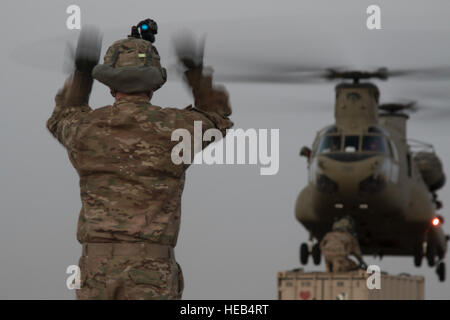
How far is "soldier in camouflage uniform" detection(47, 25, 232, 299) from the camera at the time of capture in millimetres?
4676

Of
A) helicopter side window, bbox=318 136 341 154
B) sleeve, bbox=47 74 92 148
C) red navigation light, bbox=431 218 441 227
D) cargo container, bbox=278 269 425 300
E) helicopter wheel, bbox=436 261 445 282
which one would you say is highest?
helicopter side window, bbox=318 136 341 154

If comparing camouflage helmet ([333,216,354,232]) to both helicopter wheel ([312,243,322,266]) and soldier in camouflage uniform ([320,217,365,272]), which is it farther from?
helicopter wheel ([312,243,322,266])

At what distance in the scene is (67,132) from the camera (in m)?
4.91

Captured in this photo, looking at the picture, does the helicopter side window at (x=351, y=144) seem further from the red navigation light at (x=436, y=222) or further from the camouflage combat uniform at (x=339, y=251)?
the red navigation light at (x=436, y=222)

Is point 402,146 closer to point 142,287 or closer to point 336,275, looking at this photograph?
point 336,275

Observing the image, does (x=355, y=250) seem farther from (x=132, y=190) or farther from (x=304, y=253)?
(x=132, y=190)

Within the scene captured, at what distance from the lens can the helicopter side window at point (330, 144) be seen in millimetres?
23203

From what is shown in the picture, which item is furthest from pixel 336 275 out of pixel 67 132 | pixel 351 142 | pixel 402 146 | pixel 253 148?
pixel 67 132

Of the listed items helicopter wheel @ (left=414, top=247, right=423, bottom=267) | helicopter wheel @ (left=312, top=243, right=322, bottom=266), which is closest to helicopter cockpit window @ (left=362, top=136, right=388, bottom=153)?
helicopter wheel @ (left=312, top=243, right=322, bottom=266)

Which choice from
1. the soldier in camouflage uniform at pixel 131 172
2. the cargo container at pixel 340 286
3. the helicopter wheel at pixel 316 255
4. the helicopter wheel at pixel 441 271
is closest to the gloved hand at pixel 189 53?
the soldier in camouflage uniform at pixel 131 172

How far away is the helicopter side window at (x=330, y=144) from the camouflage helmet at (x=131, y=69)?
18.5 metres

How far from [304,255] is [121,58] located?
73.2 ft

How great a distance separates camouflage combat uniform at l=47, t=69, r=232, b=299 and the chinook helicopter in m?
18.1

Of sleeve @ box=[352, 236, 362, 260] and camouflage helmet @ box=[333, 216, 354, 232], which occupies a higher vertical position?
camouflage helmet @ box=[333, 216, 354, 232]
